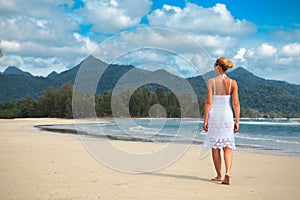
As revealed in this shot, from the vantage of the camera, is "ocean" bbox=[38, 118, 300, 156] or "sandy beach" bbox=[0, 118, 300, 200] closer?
"sandy beach" bbox=[0, 118, 300, 200]

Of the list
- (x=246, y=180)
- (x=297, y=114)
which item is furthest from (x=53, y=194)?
(x=297, y=114)

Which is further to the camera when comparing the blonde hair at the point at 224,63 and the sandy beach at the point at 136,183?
the blonde hair at the point at 224,63

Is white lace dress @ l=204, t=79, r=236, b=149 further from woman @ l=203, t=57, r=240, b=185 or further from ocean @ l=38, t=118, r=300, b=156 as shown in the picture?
ocean @ l=38, t=118, r=300, b=156

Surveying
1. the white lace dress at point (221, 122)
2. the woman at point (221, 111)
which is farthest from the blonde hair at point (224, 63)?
the white lace dress at point (221, 122)

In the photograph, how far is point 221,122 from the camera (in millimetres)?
6414

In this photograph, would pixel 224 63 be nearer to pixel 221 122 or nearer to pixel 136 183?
pixel 221 122

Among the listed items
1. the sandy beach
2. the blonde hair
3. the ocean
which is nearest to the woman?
the blonde hair

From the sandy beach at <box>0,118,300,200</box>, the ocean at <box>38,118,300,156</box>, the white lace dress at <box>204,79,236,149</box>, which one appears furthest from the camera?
the ocean at <box>38,118,300,156</box>

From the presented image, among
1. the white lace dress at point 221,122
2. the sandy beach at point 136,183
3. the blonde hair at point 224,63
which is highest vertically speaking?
the blonde hair at point 224,63

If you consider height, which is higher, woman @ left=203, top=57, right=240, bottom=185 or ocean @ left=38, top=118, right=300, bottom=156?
woman @ left=203, top=57, right=240, bottom=185

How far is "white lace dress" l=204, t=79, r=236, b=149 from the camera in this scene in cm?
640

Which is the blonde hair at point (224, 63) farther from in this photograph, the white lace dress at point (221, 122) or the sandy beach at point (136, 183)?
the sandy beach at point (136, 183)

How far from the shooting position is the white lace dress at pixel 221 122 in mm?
6398

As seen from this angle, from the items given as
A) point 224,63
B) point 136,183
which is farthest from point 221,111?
point 136,183
